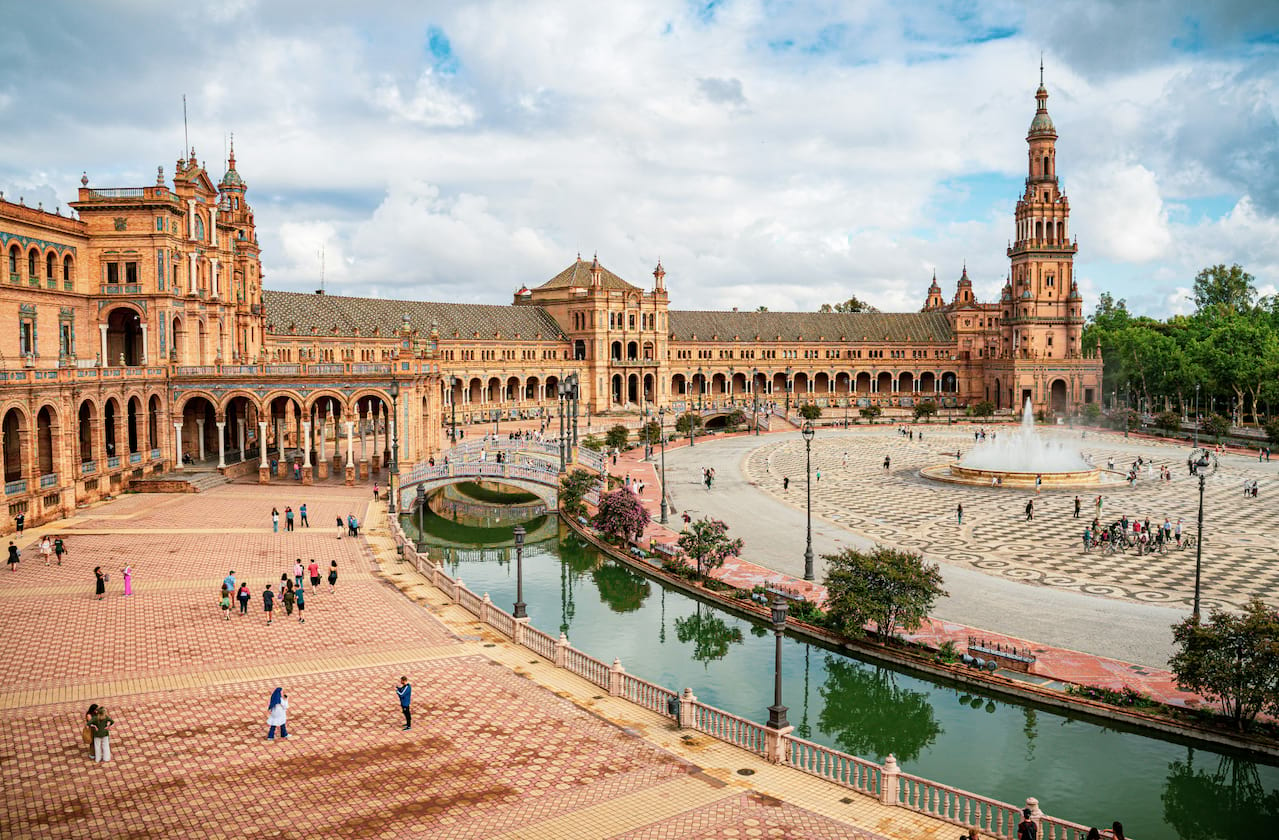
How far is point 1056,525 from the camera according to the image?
50062 mm

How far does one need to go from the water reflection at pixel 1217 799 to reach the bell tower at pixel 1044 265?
10455 cm

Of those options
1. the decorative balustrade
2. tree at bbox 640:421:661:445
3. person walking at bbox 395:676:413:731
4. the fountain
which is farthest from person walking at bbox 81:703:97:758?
tree at bbox 640:421:661:445

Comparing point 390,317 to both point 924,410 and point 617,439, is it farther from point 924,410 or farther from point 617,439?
point 924,410

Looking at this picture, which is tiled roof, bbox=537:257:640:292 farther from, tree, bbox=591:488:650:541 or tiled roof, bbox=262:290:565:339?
tree, bbox=591:488:650:541

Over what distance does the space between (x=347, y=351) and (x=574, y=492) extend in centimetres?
5190

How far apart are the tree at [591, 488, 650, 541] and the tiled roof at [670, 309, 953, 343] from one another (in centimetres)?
8869

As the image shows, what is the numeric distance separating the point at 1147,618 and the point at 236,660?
28.2m

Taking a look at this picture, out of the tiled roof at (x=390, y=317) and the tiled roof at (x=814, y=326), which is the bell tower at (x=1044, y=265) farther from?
the tiled roof at (x=390, y=317)

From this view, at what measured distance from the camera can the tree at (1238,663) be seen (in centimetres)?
2317

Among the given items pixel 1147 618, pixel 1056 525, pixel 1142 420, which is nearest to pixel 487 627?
pixel 1147 618

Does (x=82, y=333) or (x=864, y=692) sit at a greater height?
(x=82, y=333)

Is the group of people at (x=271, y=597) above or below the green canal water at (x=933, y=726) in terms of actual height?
above

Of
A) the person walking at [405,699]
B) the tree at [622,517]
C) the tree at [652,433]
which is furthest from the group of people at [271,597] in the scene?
the tree at [652,433]

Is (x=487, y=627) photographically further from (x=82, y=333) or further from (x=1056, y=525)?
(x=82, y=333)
